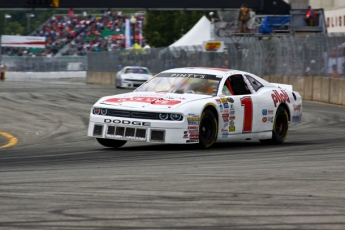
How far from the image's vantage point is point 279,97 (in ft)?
45.7

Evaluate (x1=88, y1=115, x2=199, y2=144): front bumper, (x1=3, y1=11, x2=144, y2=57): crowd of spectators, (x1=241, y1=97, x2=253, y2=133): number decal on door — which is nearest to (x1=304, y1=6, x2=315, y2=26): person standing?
(x1=241, y1=97, x2=253, y2=133): number decal on door

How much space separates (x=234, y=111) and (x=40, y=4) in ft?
107

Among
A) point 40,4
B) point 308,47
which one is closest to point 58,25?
point 40,4

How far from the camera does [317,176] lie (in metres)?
8.51

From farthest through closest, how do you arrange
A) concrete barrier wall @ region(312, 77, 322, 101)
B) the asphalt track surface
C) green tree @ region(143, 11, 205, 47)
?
green tree @ region(143, 11, 205, 47), concrete barrier wall @ region(312, 77, 322, 101), the asphalt track surface

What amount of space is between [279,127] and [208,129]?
1987 millimetres

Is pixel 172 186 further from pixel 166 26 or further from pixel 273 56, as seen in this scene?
pixel 166 26

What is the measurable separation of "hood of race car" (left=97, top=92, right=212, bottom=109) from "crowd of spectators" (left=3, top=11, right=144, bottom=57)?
86405mm

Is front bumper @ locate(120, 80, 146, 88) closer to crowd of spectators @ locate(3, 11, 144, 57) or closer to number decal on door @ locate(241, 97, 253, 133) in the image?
number decal on door @ locate(241, 97, 253, 133)

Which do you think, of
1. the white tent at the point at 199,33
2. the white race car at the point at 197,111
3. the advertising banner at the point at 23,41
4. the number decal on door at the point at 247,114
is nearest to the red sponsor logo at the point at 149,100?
the white race car at the point at 197,111

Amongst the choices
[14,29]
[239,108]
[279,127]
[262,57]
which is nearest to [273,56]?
[262,57]

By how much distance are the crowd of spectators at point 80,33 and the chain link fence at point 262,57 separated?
43.5 metres

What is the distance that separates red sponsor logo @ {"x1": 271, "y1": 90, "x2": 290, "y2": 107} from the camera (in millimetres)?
13781

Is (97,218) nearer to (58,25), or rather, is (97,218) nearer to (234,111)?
(234,111)
